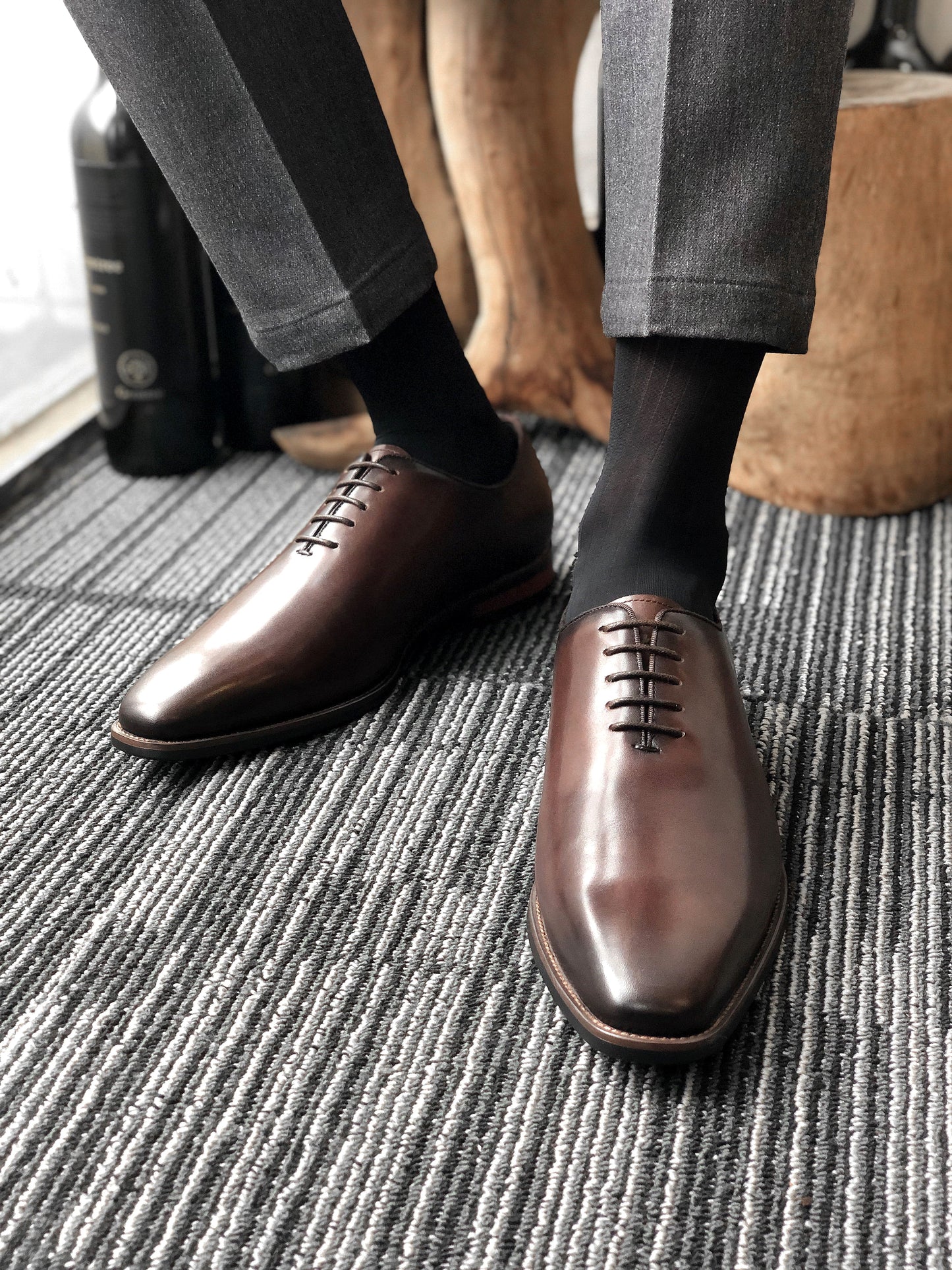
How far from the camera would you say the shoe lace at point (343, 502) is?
0.71 m

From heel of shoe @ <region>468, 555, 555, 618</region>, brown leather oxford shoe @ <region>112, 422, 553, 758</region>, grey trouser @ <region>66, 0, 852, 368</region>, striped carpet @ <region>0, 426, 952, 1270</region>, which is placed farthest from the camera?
heel of shoe @ <region>468, 555, 555, 618</region>

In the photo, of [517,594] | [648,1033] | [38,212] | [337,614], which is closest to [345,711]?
[337,614]

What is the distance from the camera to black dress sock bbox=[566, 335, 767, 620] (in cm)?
60

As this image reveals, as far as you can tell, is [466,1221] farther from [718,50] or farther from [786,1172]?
[718,50]

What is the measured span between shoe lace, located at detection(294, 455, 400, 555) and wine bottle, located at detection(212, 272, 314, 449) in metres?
0.44

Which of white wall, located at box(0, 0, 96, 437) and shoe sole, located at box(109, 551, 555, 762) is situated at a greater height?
white wall, located at box(0, 0, 96, 437)

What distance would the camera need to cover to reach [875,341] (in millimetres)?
922

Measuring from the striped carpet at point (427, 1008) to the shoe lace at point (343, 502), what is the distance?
0.12m

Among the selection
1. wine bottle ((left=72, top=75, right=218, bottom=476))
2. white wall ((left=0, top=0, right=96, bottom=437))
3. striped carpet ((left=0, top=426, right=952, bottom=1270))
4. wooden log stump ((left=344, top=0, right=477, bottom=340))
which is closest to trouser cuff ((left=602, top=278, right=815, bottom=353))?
striped carpet ((left=0, top=426, right=952, bottom=1270))

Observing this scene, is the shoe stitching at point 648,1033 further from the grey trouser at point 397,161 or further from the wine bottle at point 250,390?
the wine bottle at point 250,390

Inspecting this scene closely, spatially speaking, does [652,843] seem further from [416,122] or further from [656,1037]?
[416,122]

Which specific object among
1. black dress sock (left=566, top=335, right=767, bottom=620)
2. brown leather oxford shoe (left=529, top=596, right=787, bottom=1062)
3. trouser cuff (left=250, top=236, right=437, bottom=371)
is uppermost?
trouser cuff (left=250, top=236, right=437, bottom=371)

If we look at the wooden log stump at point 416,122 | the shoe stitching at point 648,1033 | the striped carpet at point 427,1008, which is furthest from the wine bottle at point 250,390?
the shoe stitching at point 648,1033

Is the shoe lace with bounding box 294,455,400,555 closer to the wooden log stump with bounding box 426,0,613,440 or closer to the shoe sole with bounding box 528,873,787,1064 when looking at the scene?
the shoe sole with bounding box 528,873,787,1064
